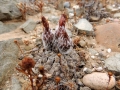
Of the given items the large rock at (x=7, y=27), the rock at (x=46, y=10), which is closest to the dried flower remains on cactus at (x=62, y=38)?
the large rock at (x=7, y=27)

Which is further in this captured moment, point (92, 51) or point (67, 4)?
point (67, 4)

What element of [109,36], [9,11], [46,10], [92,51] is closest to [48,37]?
[92,51]

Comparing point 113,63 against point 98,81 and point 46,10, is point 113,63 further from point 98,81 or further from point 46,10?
point 46,10

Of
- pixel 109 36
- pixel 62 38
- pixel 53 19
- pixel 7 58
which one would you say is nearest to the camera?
pixel 62 38

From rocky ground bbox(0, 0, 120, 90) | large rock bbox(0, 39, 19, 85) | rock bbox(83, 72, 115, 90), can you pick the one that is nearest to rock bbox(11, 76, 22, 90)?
rocky ground bbox(0, 0, 120, 90)

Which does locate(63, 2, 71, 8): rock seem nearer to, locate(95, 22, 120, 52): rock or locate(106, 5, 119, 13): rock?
locate(106, 5, 119, 13): rock

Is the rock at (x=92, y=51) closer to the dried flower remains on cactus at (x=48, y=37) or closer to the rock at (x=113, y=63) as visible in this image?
the rock at (x=113, y=63)

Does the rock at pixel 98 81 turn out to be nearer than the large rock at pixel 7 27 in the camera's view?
Yes
